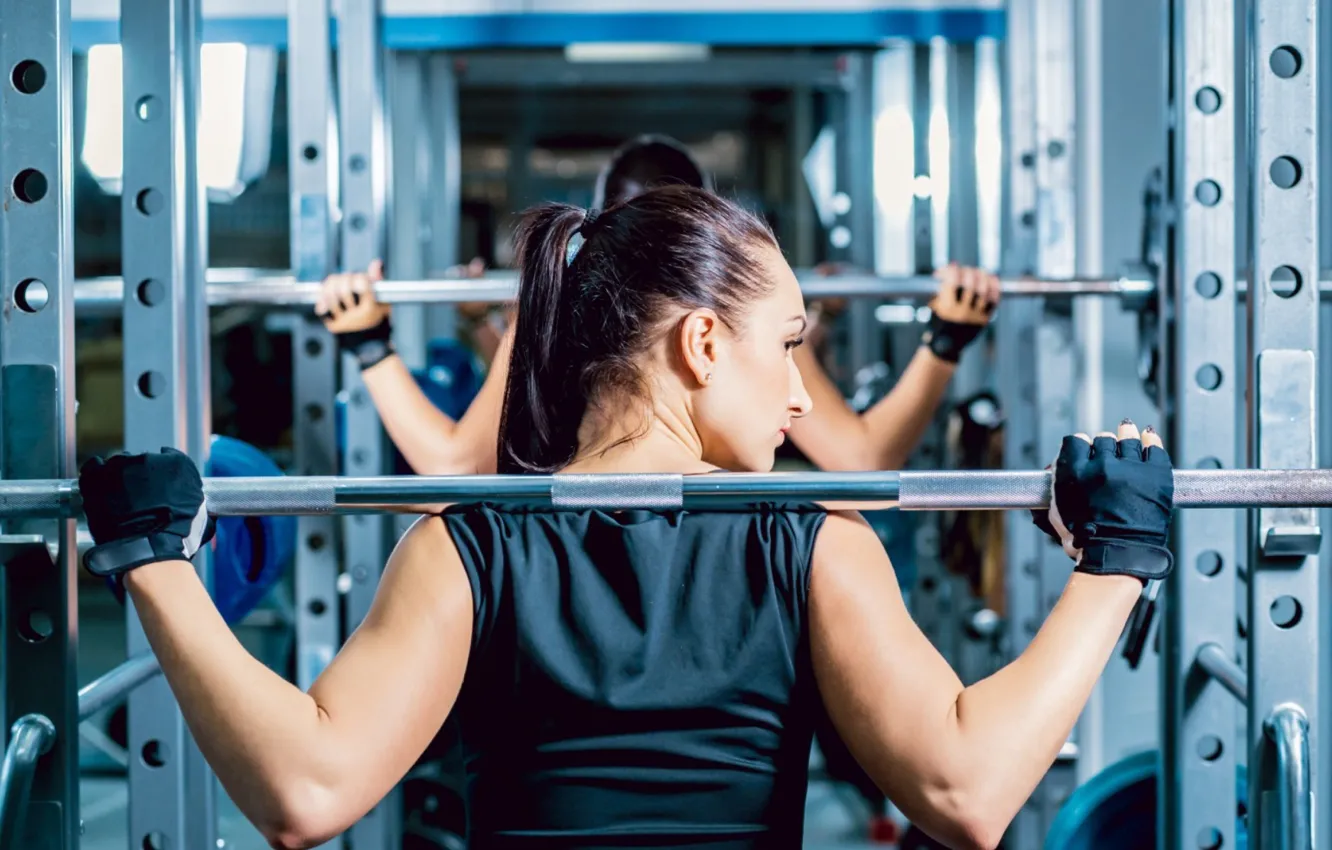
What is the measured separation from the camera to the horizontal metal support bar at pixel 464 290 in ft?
7.12

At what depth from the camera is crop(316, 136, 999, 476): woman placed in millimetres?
2252

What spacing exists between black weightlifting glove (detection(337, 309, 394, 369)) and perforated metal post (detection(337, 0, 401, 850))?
0.68 ft

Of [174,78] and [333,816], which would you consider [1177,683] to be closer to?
[333,816]

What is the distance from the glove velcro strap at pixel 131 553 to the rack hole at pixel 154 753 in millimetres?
672

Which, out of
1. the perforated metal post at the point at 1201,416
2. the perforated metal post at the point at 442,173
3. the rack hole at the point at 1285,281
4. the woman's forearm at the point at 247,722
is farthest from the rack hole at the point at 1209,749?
the perforated metal post at the point at 442,173

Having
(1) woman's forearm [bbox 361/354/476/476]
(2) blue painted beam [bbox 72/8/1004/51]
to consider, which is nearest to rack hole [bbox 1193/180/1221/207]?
(1) woman's forearm [bbox 361/354/476/476]

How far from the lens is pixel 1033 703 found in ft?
3.40

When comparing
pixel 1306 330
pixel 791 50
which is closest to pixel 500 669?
pixel 1306 330

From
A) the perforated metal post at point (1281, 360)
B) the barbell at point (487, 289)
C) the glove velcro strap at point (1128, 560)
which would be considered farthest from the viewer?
the barbell at point (487, 289)

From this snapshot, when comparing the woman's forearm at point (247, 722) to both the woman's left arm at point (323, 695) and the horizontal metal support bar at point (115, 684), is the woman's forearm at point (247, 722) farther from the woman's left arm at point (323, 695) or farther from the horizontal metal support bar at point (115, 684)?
the horizontal metal support bar at point (115, 684)

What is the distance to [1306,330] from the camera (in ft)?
4.76

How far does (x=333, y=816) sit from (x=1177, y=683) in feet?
3.68

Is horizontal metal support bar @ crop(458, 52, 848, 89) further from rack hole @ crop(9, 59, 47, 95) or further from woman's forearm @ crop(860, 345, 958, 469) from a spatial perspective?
rack hole @ crop(9, 59, 47, 95)

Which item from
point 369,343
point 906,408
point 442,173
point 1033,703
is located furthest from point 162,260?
point 442,173
